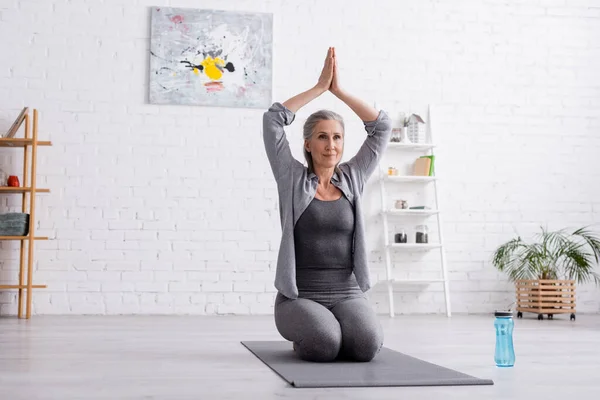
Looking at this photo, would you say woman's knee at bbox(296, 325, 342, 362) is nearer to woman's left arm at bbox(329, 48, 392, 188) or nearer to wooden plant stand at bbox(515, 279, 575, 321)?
woman's left arm at bbox(329, 48, 392, 188)

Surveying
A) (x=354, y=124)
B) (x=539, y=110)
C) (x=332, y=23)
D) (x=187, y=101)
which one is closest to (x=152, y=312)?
(x=187, y=101)

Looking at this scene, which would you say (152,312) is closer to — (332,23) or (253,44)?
(253,44)

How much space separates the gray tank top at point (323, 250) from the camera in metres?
3.08

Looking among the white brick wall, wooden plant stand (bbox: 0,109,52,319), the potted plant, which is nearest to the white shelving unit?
the white brick wall

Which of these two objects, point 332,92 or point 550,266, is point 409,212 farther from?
point 332,92

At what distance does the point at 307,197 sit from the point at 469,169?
3393mm

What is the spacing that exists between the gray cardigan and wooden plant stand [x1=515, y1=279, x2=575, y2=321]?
9.62 feet

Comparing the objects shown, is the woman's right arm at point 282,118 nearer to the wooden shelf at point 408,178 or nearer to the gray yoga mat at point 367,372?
the gray yoga mat at point 367,372

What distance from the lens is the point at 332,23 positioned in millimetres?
6020

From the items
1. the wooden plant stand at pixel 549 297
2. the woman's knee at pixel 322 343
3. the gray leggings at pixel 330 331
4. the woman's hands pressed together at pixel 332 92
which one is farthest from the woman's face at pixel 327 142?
the wooden plant stand at pixel 549 297

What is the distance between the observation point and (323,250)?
308 cm

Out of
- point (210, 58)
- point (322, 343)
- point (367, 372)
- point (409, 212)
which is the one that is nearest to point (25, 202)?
point (210, 58)

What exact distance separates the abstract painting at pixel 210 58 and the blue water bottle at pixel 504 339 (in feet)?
11.3

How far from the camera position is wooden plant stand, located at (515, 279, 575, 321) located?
18.3 ft
